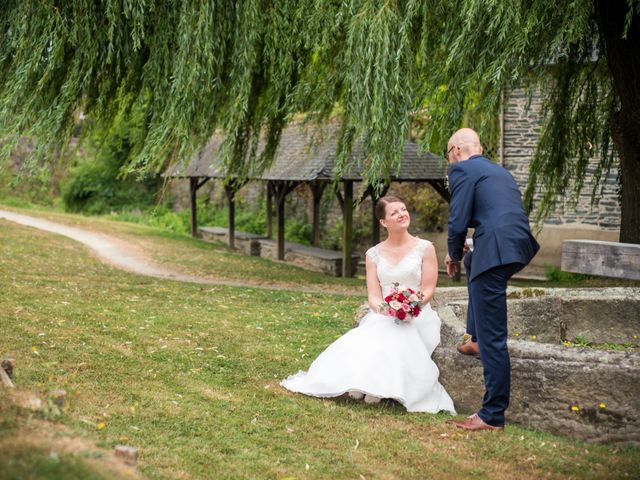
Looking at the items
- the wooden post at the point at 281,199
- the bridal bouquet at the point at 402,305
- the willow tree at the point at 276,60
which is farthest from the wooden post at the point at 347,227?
the bridal bouquet at the point at 402,305

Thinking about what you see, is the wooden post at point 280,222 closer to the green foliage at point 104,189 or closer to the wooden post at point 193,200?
the wooden post at point 193,200

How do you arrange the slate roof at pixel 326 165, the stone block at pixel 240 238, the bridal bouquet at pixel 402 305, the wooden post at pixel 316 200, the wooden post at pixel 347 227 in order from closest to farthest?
1. the bridal bouquet at pixel 402 305
2. the slate roof at pixel 326 165
3. the wooden post at pixel 347 227
4. the wooden post at pixel 316 200
5. the stone block at pixel 240 238

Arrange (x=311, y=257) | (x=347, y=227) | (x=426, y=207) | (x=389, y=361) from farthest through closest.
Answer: (x=426, y=207)
(x=311, y=257)
(x=347, y=227)
(x=389, y=361)

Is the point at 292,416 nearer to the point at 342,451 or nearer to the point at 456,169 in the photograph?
the point at 342,451

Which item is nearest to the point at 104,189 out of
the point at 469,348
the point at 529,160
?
the point at 529,160

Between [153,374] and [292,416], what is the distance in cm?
144

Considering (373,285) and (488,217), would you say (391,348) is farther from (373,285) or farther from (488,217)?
(488,217)

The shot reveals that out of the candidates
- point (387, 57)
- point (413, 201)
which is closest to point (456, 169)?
point (387, 57)

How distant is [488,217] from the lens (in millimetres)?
4785

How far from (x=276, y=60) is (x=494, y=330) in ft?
16.7

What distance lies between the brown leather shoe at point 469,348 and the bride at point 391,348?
0.25 meters

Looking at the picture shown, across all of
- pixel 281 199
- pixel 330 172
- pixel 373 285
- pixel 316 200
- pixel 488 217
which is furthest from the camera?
pixel 316 200

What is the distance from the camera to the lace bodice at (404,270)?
5.96 m

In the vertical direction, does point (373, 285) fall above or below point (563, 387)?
above
